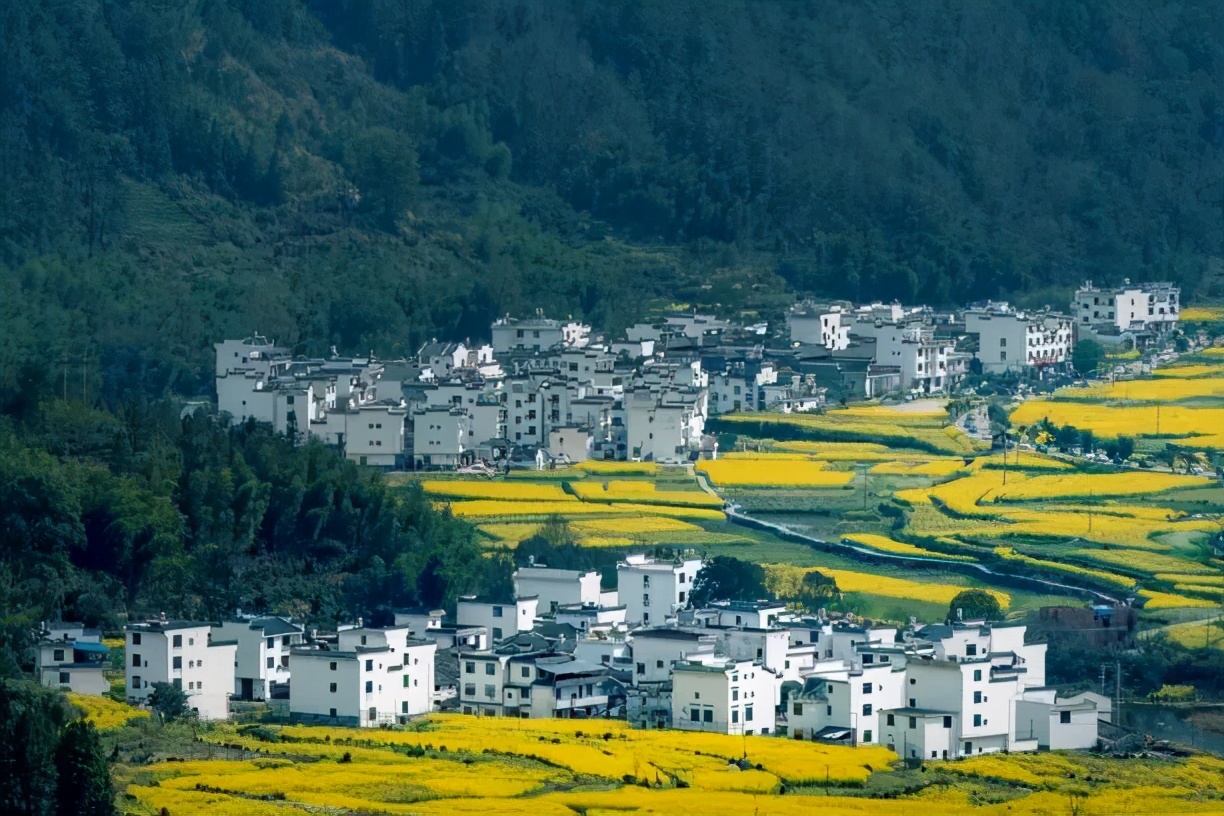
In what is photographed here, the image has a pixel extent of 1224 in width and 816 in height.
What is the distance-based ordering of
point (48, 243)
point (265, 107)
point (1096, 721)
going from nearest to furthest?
point (1096, 721) < point (48, 243) < point (265, 107)

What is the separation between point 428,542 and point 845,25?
39.5 metres

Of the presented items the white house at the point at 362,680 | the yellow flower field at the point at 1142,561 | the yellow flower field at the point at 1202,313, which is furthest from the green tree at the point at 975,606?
the yellow flower field at the point at 1202,313

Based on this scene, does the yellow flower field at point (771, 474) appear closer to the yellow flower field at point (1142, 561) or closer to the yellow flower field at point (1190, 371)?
the yellow flower field at point (1142, 561)

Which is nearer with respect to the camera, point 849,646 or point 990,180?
point 849,646

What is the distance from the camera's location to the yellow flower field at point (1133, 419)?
189ft

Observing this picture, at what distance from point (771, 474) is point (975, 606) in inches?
471

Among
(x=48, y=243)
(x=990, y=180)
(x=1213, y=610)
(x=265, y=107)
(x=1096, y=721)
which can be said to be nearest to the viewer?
(x=1096, y=721)

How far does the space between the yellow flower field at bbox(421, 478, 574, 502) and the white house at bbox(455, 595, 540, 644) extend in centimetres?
992

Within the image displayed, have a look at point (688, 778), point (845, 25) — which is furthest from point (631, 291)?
point (688, 778)

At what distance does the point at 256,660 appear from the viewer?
39.0 m

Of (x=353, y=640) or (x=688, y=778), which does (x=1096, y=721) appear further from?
(x=353, y=640)

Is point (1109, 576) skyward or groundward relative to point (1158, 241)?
groundward

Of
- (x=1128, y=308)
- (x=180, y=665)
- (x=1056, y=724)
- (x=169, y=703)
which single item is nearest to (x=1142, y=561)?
(x=1056, y=724)

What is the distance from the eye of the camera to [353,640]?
3788 centimetres
